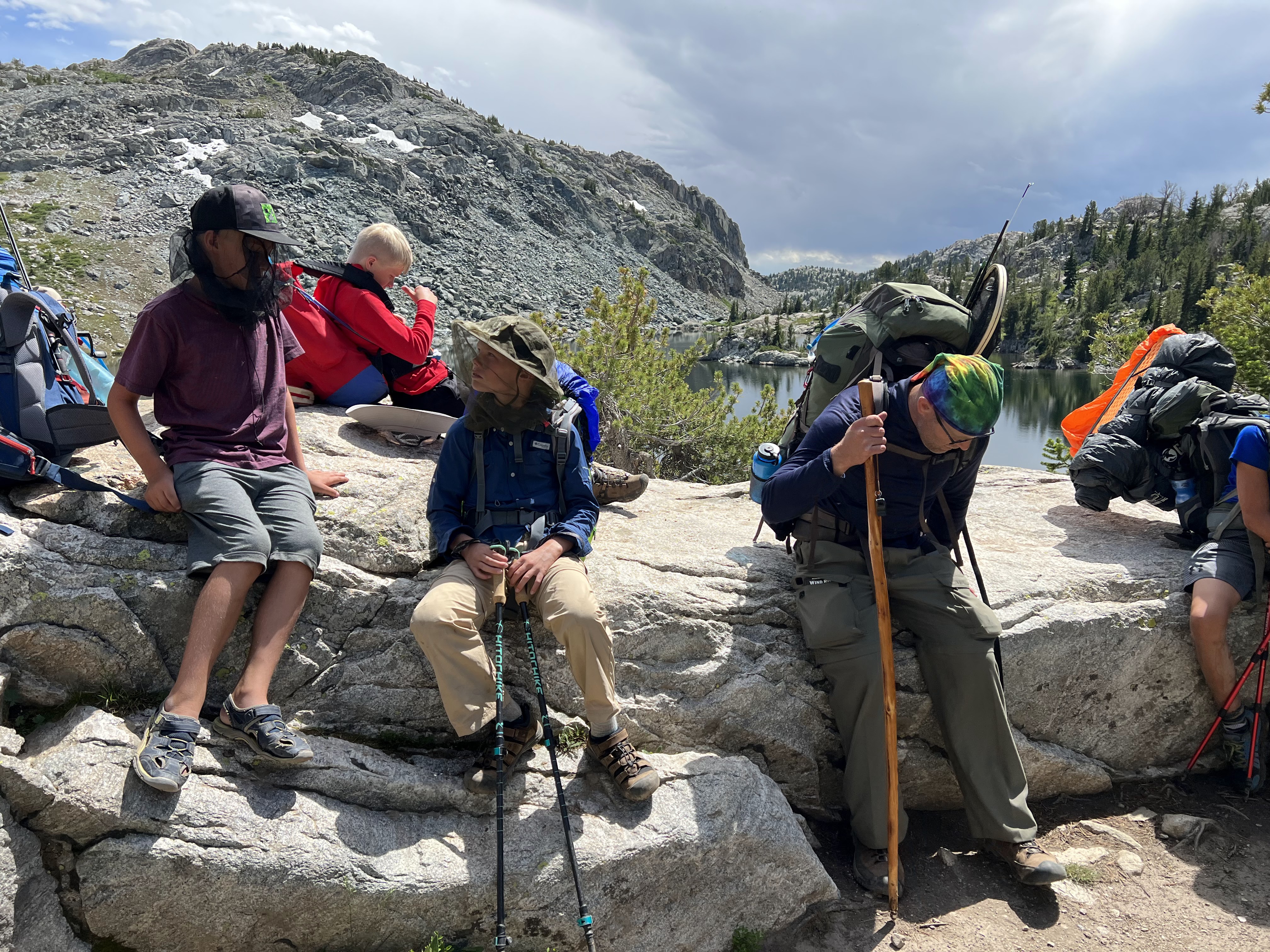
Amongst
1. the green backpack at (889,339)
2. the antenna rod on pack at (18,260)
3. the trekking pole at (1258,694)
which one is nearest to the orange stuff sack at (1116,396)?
the trekking pole at (1258,694)

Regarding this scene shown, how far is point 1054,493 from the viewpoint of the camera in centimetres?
691

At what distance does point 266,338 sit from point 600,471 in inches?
102

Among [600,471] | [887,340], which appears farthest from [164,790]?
[887,340]

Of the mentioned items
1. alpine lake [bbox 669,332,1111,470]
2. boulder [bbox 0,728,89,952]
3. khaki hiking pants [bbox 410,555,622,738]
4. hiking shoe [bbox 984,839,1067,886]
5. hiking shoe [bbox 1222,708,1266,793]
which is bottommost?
boulder [bbox 0,728,89,952]

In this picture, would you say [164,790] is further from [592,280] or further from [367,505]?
[592,280]

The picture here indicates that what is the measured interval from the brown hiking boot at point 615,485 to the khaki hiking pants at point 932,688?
74.5 inches

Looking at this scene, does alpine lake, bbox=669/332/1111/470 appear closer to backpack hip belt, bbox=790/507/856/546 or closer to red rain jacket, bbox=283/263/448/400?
→ backpack hip belt, bbox=790/507/856/546

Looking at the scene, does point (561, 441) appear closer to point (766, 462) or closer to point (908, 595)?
point (766, 462)

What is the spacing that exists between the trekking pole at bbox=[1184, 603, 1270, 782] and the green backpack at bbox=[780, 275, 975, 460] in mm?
2763

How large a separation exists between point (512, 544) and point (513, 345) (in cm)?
109

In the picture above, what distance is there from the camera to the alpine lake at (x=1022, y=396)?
4538 cm

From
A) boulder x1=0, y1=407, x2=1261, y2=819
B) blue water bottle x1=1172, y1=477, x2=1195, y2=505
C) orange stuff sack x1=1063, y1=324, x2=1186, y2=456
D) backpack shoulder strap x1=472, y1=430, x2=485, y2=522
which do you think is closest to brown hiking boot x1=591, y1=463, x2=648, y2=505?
boulder x1=0, y1=407, x2=1261, y2=819

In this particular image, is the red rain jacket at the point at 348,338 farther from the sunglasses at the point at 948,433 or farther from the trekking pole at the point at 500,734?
the sunglasses at the point at 948,433

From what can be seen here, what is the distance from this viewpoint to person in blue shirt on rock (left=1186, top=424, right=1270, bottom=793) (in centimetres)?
453
